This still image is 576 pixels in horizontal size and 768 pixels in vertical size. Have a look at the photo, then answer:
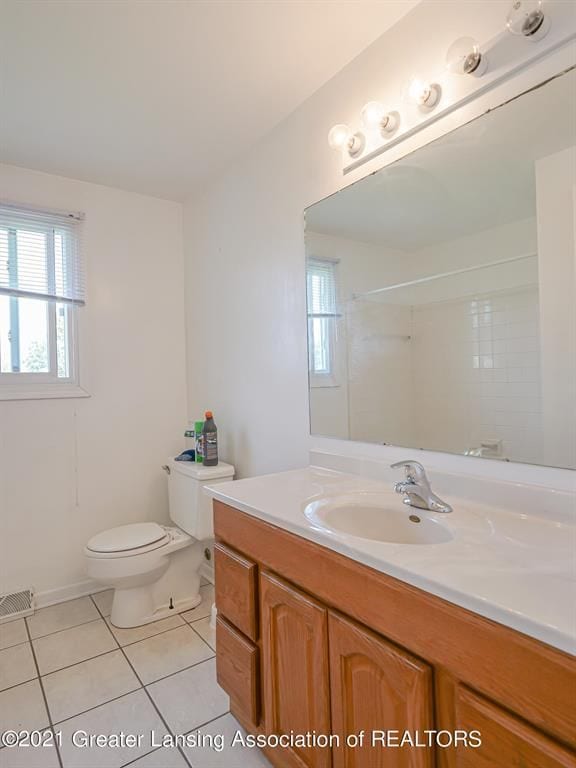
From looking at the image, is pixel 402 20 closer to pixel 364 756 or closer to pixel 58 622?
pixel 364 756

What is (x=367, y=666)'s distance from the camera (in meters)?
0.84

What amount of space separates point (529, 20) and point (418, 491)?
1184 millimetres

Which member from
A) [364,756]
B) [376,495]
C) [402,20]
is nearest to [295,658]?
[364,756]

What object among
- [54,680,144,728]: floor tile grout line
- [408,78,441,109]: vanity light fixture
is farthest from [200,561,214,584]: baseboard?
[408,78,441,109]: vanity light fixture

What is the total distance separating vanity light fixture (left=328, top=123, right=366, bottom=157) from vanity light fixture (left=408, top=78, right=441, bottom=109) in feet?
Result: 0.73

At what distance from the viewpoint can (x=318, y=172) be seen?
1646 millimetres

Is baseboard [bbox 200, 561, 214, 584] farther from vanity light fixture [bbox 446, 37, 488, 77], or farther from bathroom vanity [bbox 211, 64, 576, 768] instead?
vanity light fixture [bbox 446, 37, 488, 77]

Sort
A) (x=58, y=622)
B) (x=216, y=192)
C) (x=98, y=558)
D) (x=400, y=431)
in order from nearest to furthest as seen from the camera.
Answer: (x=400, y=431), (x=98, y=558), (x=58, y=622), (x=216, y=192)

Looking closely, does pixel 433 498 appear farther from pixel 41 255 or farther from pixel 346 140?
pixel 41 255

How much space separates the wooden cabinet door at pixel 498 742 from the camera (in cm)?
56

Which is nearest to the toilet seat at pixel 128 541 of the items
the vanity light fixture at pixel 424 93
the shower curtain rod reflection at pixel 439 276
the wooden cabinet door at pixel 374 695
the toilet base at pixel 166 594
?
the toilet base at pixel 166 594

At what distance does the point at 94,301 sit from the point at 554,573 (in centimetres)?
243

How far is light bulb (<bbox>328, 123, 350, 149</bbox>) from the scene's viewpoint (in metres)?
1.47

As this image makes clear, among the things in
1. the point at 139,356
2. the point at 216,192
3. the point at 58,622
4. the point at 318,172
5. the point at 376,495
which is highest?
the point at 216,192
